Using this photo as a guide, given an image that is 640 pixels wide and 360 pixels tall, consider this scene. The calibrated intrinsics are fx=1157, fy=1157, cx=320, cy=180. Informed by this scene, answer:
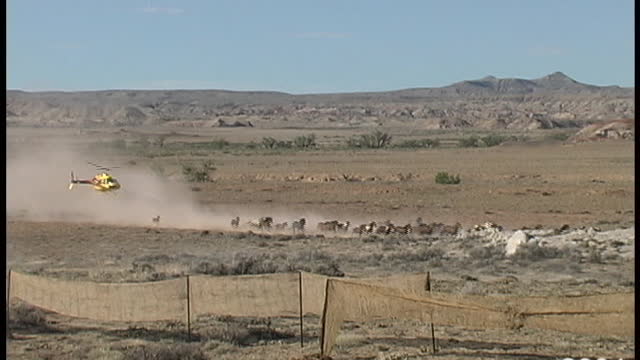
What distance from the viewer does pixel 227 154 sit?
305 ft

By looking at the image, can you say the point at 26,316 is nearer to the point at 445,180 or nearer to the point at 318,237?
the point at 318,237

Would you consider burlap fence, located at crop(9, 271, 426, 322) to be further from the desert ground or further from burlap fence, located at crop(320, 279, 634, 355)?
burlap fence, located at crop(320, 279, 634, 355)

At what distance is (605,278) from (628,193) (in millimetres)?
28750

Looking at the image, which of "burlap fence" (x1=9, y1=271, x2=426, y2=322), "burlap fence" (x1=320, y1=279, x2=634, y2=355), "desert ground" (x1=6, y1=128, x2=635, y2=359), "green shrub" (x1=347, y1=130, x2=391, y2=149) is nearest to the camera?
"burlap fence" (x1=320, y1=279, x2=634, y2=355)

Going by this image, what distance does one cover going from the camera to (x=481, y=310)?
1270 cm

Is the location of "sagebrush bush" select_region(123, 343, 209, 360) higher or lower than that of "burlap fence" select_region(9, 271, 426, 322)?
lower

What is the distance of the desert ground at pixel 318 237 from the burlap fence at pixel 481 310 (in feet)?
3.10

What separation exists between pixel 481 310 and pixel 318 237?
66.5 feet

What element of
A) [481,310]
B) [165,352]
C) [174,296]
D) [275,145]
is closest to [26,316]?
[174,296]

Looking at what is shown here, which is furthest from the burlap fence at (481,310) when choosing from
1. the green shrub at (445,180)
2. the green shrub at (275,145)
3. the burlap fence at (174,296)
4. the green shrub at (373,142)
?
the green shrub at (275,145)

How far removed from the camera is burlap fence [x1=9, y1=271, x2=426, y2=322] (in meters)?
15.5

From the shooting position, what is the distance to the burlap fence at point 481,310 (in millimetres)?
12484

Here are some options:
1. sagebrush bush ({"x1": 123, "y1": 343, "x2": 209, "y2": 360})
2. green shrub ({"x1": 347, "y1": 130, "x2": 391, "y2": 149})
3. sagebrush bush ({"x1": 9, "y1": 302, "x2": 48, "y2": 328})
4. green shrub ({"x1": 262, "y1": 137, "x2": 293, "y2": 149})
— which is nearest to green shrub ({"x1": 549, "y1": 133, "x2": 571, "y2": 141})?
green shrub ({"x1": 347, "y1": 130, "x2": 391, "y2": 149})

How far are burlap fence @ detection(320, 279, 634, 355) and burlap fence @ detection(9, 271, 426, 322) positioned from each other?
2.10 meters
